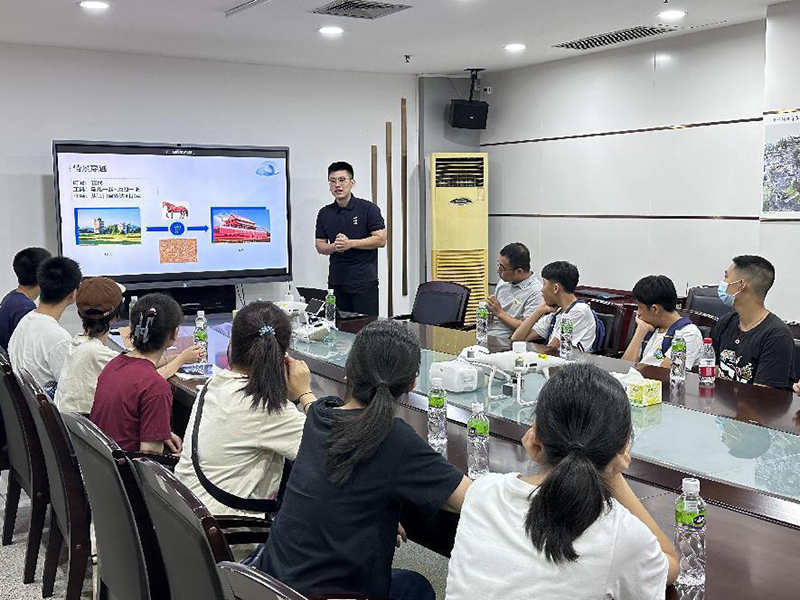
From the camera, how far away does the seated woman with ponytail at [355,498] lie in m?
2.02

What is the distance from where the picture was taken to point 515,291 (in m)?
5.73

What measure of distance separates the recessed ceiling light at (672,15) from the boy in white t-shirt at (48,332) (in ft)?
14.0

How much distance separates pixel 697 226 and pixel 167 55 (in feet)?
15.4

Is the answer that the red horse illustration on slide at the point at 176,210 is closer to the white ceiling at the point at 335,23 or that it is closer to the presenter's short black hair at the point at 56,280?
the white ceiling at the point at 335,23

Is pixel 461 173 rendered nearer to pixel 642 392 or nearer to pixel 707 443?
pixel 642 392

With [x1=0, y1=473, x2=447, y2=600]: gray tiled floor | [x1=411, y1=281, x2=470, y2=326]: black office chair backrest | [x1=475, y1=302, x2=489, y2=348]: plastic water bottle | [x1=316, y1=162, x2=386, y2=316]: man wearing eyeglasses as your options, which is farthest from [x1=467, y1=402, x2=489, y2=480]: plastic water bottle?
[x1=316, y1=162, x2=386, y2=316]: man wearing eyeglasses

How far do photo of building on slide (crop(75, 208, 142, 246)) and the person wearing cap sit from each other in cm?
384

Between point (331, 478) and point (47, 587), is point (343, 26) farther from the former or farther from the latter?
point (331, 478)

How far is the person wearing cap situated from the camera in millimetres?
3510

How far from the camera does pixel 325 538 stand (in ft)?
6.66

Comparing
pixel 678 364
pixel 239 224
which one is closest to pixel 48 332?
pixel 678 364

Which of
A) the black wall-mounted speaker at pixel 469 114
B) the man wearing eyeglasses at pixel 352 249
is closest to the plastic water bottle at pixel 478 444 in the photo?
the man wearing eyeglasses at pixel 352 249

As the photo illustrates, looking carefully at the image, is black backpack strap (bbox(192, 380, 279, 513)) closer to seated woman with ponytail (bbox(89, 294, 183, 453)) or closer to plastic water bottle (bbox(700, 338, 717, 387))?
seated woman with ponytail (bbox(89, 294, 183, 453))

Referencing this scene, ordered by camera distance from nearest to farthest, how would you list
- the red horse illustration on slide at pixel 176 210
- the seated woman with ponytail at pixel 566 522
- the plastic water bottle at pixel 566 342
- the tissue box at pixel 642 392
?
the seated woman with ponytail at pixel 566 522
the tissue box at pixel 642 392
the plastic water bottle at pixel 566 342
the red horse illustration on slide at pixel 176 210
